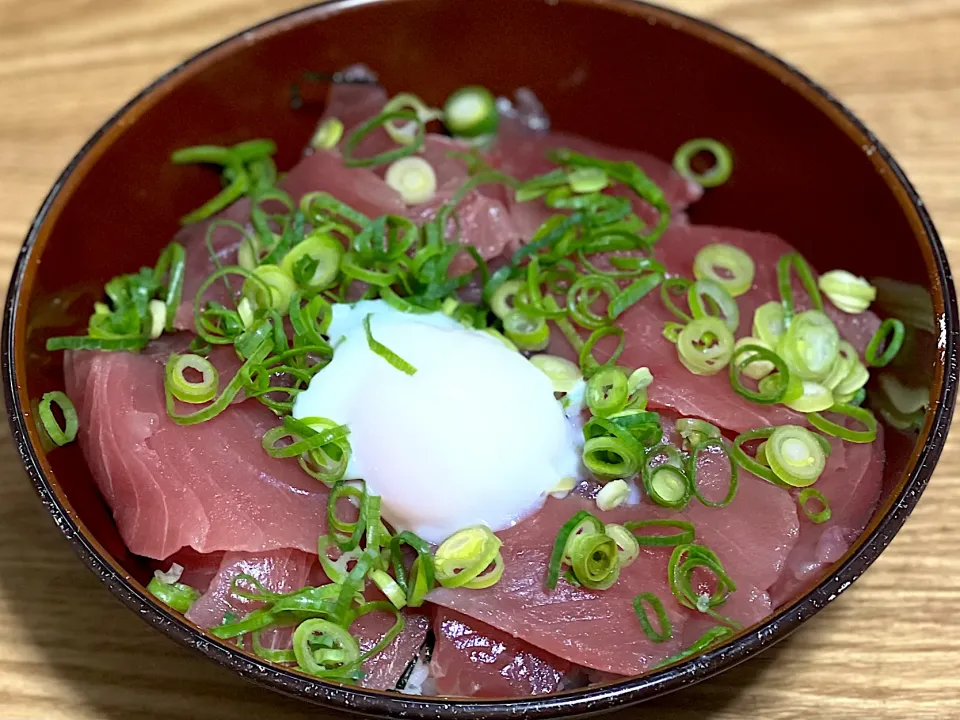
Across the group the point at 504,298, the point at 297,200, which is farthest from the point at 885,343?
the point at 297,200

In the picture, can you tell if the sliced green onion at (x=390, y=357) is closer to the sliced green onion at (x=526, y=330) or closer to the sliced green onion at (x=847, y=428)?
the sliced green onion at (x=526, y=330)

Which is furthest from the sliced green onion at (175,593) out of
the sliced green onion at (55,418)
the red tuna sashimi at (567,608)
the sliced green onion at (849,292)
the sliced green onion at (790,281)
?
the sliced green onion at (849,292)

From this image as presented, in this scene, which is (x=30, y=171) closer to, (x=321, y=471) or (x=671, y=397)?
(x=321, y=471)

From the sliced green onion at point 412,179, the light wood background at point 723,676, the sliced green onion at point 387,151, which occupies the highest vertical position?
the sliced green onion at point 387,151

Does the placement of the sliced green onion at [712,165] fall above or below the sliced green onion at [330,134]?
below

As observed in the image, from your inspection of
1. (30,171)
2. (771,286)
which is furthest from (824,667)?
(30,171)

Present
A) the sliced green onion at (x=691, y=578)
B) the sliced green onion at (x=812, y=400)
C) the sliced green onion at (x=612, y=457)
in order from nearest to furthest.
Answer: the sliced green onion at (x=691, y=578), the sliced green onion at (x=612, y=457), the sliced green onion at (x=812, y=400)

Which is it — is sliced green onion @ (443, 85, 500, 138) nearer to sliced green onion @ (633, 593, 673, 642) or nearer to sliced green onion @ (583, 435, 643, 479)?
sliced green onion @ (583, 435, 643, 479)

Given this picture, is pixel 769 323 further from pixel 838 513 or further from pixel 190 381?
pixel 190 381
